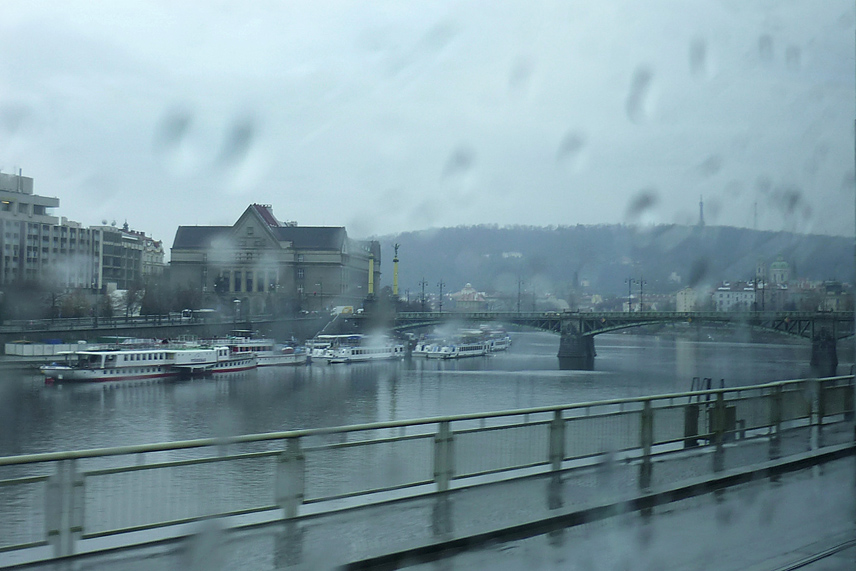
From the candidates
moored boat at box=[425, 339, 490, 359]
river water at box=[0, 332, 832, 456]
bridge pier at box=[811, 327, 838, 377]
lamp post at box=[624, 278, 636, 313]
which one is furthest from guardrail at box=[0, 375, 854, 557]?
moored boat at box=[425, 339, 490, 359]

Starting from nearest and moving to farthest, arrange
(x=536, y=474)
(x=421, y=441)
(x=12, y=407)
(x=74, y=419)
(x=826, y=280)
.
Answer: (x=421, y=441)
(x=536, y=474)
(x=74, y=419)
(x=12, y=407)
(x=826, y=280)

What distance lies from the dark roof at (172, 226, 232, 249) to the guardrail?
186 feet

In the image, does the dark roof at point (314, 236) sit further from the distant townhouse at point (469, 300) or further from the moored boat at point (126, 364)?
the moored boat at point (126, 364)

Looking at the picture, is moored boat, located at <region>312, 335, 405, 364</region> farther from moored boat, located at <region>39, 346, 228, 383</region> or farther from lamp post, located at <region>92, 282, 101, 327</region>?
lamp post, located at <region>92, 282, 101, 327</region>

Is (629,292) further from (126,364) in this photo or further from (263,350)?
(126,364)

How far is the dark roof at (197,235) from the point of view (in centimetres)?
6191

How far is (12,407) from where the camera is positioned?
98.0 feet

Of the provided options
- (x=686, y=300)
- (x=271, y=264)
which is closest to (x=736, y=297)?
(x=686, y=300)

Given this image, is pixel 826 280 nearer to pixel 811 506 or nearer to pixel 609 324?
pixel 609 324

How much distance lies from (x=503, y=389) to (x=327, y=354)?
1830 cm

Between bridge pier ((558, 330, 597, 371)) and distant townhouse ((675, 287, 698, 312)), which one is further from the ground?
distant townhouse ((675, 287, 698, 312))

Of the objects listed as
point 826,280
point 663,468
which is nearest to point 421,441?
point 663,468

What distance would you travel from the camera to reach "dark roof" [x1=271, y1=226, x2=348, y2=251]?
184ft

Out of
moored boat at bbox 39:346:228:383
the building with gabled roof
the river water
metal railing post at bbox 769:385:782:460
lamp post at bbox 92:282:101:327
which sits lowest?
the river water
